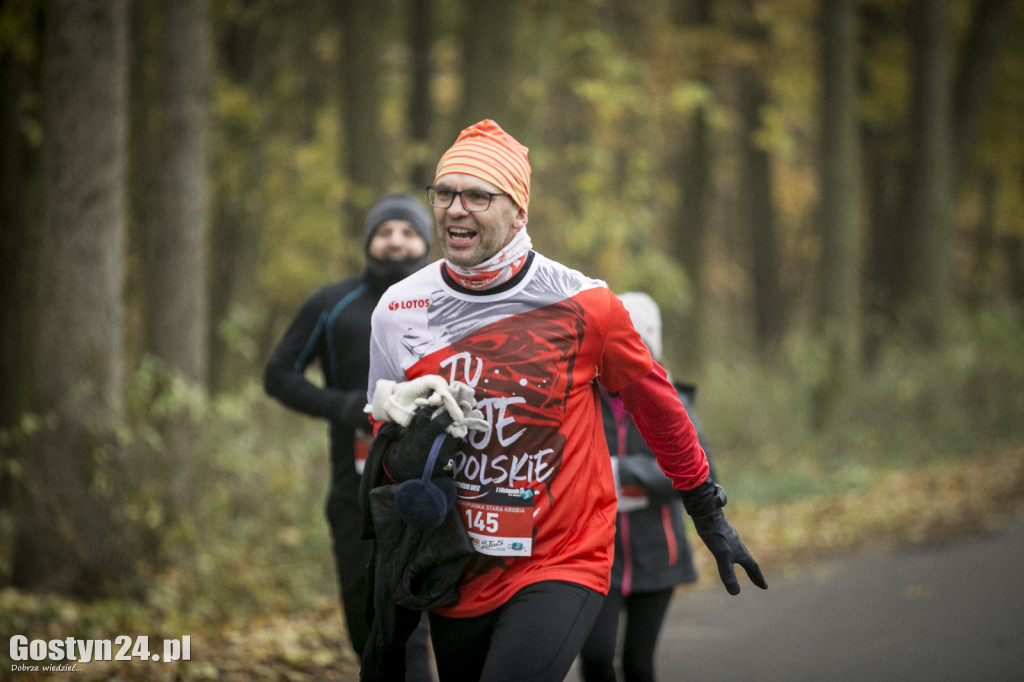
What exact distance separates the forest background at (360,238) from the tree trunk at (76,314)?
2 cm

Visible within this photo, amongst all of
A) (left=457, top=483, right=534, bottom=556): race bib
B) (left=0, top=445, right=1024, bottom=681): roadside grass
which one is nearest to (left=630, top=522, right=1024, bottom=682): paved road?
(left=0, top=445, right=1024, bottom=681): roadside grass

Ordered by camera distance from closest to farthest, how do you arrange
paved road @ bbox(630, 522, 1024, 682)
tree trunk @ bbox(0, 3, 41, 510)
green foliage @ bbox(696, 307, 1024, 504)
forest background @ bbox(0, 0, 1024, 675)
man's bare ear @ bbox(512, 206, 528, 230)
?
1. man's bare ear @ bbox(512, 206, 528, 230)
2. paved road @ bbox(630, 522, 1024, 682)
3. forest background @ bbox(0, 0, 1024, 675)
4. tree trunk @ bbox(0, 3, 41, 510)
5. green foliage @ bbox(696, 307, 1024, 504)

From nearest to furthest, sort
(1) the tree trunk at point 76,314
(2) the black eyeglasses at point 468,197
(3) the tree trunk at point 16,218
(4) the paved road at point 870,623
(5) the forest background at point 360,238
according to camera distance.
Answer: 1. (2) the black eyeglasses at point 468,197
2. (4) the paved road at point 870,623
3. (1) the tree trunk at point 76,314
4. (5) the forest background at point 360,238
5. (3) the tree trunk at point 16,218

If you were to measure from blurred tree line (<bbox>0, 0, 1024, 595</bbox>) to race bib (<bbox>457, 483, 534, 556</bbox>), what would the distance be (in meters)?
4.95

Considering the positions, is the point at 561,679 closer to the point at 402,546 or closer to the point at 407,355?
the point at 402,546

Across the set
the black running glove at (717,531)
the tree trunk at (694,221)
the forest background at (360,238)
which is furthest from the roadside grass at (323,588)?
the tree trunk at (694,221)

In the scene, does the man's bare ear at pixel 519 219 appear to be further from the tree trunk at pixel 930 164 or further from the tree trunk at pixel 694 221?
the tree trunk at pixel 930 164

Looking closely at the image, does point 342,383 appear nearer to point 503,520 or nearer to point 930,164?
point 503,520

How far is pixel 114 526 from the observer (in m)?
7.56

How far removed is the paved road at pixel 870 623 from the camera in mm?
6504

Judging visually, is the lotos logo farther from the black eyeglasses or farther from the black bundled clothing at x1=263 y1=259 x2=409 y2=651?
the black bundled clothing at x1=263 y1=259 x2=409 y2=651

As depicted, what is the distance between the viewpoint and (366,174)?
14.2 meters

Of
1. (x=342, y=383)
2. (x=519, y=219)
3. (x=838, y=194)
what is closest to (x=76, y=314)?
(x=342, y=383)

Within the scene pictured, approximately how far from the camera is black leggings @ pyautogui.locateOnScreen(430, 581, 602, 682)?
3283 millimetres
